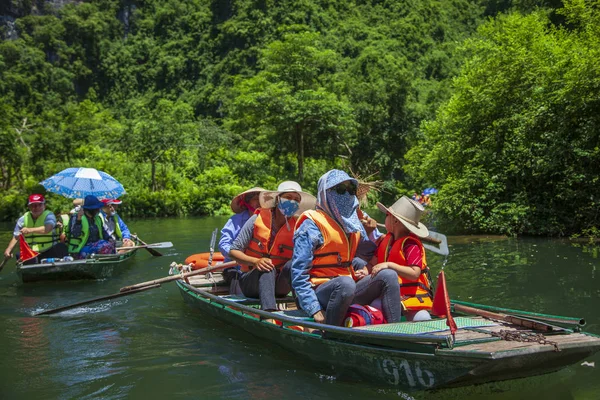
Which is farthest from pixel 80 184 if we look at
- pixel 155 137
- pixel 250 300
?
pixel 155 137

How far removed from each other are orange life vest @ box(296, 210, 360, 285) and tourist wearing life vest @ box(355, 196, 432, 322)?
0.78ft

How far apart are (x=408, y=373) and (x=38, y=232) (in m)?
7.34

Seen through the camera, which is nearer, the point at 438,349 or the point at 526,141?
the point at 438,349

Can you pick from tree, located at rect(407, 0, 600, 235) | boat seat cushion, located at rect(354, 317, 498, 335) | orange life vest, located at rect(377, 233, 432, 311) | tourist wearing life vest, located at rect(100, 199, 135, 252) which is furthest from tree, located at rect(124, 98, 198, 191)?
boat seat cushion, located at rect(354, 317, 498, 335)

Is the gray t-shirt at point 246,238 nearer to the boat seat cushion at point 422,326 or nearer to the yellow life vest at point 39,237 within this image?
the boat seat cushion at point 422,326

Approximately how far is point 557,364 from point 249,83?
86.5 feet

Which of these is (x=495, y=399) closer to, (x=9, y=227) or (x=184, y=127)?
(x=9, y=227)

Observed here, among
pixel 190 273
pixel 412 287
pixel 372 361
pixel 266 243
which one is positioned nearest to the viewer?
pixel 372 361

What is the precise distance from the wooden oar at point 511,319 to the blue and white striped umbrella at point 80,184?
7.43 m

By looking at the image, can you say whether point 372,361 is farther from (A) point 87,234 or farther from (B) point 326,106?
(B) point 326,106

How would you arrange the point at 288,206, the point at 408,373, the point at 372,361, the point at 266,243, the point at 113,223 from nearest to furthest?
the point at 408,373 < the point at 372,361 < the point at 288,206 < the point at 266,243 < the point at 113,223

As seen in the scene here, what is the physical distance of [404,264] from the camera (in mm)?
4961

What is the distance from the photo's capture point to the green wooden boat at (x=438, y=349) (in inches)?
156

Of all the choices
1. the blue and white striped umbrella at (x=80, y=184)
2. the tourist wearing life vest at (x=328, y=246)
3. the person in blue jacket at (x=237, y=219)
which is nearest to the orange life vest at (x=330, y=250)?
the tourist wearing life vest at (x=328, y=246)
